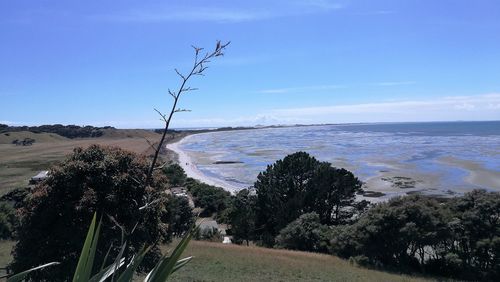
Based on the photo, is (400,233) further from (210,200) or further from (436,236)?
Result: (210,200)

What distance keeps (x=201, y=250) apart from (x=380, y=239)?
12.6m

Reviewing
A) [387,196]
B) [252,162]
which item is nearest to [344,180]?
[387,196]

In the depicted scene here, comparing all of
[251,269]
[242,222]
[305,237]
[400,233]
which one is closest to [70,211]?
[251,269]

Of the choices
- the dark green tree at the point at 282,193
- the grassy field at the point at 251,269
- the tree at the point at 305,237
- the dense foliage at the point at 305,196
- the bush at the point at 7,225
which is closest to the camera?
the grassy field at the point at 251,269

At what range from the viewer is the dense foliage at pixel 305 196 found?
1896 inches

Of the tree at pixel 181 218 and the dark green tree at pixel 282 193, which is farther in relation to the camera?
the dark green tree at pixel 282 193

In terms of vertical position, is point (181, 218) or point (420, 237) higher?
point (420, 237)

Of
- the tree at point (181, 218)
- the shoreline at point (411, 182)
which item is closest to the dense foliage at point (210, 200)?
the shoreline at point (411, 182)

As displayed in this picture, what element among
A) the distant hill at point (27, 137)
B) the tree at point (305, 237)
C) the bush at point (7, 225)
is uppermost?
the distant hill at point (27, 137)

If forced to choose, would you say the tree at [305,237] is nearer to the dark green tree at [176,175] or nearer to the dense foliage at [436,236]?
the dense foliage at [436,236]

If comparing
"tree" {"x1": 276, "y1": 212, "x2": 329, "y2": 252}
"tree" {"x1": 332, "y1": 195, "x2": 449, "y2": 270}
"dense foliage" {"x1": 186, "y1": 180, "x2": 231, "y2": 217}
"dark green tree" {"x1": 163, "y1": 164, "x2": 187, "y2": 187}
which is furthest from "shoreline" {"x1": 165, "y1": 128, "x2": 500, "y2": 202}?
"tree" {"x1": 332, "y1": 195, "x2": 449, "y2": 270}

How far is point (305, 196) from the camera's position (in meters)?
48.8

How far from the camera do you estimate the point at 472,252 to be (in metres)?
30.5

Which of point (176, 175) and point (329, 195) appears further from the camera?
A: point (176, 175)
